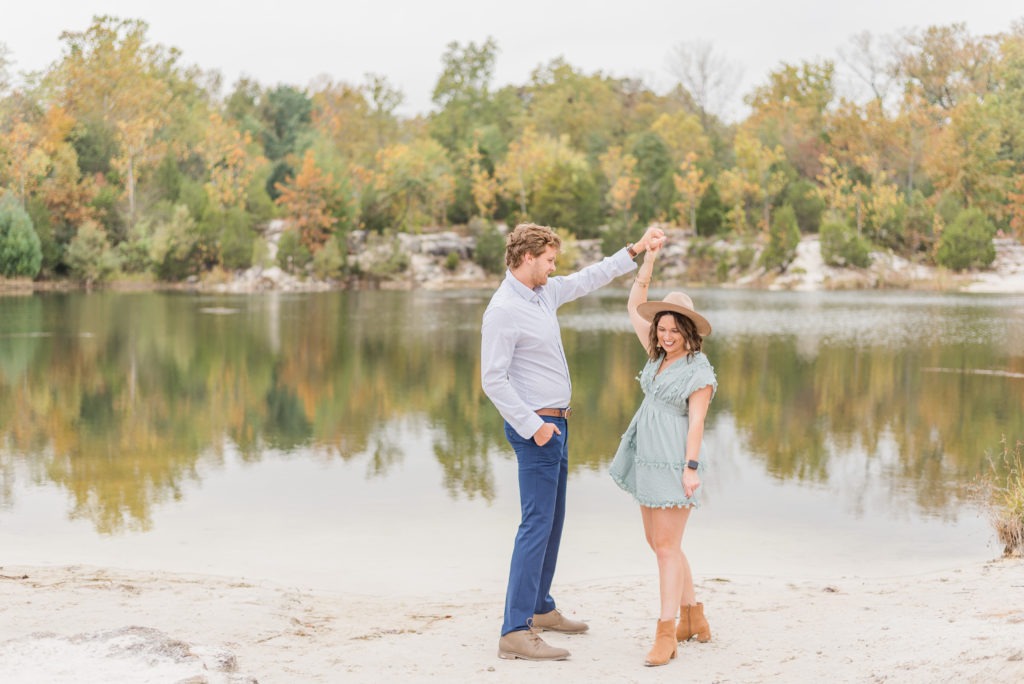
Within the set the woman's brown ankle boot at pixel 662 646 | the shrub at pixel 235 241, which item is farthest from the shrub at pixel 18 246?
the woman's brown ankle boot at pixel 662 646

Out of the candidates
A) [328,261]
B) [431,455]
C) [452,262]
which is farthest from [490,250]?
[431,455]

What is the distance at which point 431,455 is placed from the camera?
10234mm

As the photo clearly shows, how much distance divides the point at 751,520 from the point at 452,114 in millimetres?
61616

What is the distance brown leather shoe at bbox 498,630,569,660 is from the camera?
4.15 meters

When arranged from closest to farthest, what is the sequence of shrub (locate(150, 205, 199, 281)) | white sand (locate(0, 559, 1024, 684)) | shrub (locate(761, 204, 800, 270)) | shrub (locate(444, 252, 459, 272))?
1. white sand (locate(0, 559, 1024, 684))
2. shrub (locate(761, 204, 800, 270))
3. shrub (locate(150, 205, 199, 281))
4. shrub (locate(444, 252, 459, 272))

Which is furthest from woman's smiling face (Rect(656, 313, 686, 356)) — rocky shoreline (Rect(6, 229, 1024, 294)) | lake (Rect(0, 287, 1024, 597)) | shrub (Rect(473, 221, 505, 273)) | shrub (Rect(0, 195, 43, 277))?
shrub (Rect(473, 221, 505, 273))

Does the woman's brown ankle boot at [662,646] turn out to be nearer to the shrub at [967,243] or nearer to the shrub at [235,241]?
the shrub at [967,243]

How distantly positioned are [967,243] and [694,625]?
42.8 m

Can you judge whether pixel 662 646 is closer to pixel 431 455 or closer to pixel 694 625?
pixel 694 625

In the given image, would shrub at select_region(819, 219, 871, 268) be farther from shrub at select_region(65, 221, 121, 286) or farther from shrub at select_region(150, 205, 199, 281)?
shrub at select_region(65, 221, 121, 286)

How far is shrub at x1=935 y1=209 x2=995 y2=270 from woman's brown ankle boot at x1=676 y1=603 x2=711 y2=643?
42.5 metres

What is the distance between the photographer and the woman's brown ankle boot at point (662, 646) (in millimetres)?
4062

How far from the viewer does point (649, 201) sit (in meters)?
54.8

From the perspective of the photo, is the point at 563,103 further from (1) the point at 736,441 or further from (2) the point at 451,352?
(1) the point at 736,441
